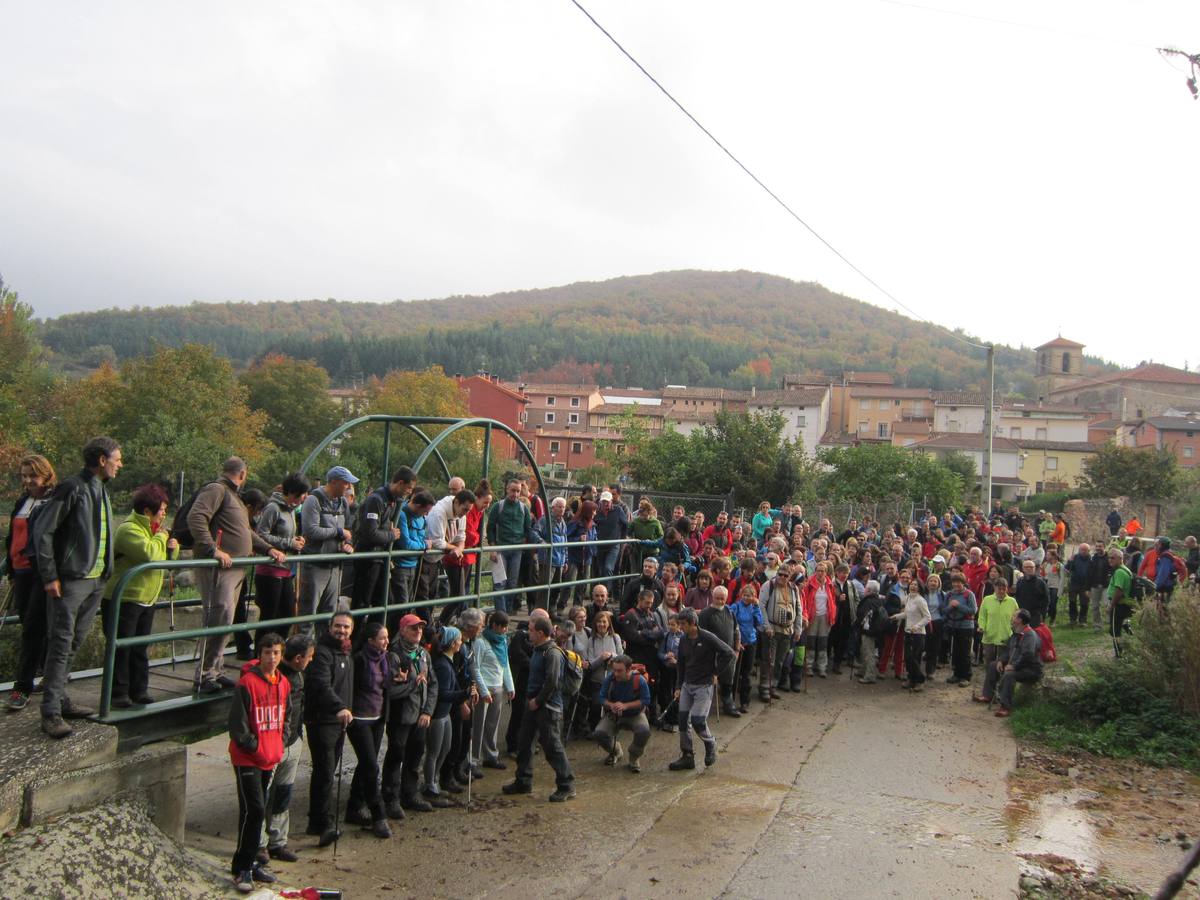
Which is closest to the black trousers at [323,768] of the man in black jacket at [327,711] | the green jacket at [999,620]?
the man in black jacket at [327,711]

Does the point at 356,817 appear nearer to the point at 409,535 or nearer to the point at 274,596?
the point at 274,596

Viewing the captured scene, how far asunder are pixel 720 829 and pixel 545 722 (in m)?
1.88

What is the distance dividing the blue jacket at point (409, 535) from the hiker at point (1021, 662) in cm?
824

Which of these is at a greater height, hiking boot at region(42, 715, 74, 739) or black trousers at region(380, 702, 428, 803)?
hiking boot at region(42, 715, 74, 739)

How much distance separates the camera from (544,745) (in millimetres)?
9047

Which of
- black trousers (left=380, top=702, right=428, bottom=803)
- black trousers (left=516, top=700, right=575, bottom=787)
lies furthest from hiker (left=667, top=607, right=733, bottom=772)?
black trousers (left=380, top=702, right=428, bottom=803)

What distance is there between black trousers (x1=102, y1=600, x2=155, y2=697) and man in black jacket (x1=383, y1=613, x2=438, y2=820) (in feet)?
6.17

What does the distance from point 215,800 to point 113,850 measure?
11.6 feet

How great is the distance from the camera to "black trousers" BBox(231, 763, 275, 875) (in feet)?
21.3

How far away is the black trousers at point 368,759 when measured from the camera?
7703mm

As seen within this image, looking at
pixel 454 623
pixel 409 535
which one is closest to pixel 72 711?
pixel 409 535

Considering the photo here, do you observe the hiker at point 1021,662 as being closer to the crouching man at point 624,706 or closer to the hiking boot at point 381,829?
the crouching man at point 624,706

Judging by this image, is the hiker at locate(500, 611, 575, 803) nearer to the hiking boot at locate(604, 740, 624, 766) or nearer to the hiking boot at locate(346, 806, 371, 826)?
the hiking boot at locate(604, 740, 624, 766)

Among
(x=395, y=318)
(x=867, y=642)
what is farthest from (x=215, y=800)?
(x=395, y=318)
